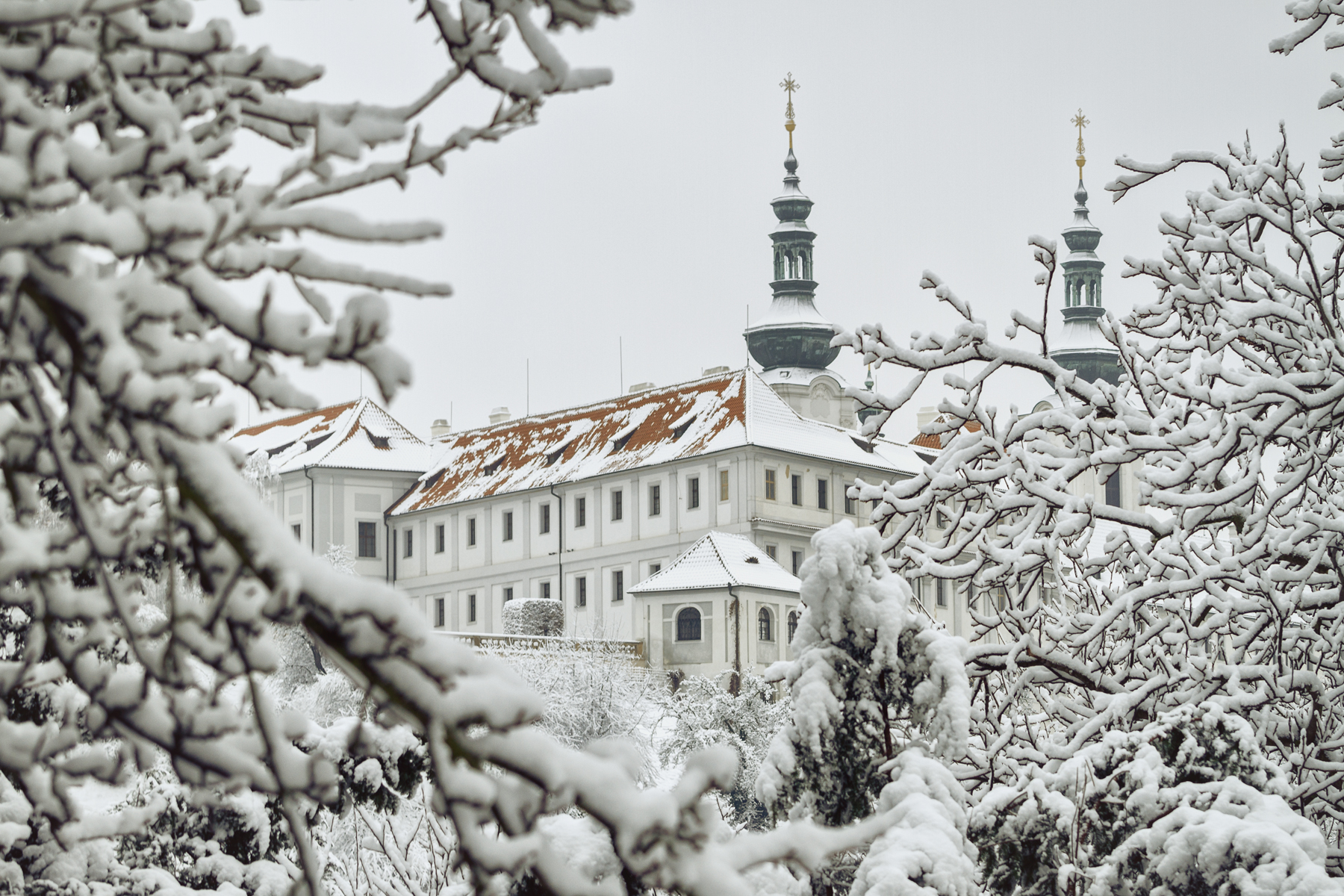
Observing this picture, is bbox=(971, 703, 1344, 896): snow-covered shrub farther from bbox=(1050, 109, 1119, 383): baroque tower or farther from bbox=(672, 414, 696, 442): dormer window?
bbox=(1050, 109, 1119, 383): baroque tower

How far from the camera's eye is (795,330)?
78.7m

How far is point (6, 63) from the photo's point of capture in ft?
7.70

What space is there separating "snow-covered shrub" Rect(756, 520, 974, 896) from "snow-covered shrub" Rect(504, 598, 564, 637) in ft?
167

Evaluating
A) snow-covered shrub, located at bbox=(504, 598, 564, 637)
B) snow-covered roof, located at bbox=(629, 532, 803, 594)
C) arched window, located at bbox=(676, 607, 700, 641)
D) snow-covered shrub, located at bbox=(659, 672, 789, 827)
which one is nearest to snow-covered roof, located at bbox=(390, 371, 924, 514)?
snow-covered roof, located at bbox=(629, 532, 803, 594)

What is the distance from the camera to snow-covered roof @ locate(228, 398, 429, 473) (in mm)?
66000

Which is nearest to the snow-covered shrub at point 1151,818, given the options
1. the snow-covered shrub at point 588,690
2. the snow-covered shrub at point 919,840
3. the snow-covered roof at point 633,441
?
the snow-covered shrub at point 919,840

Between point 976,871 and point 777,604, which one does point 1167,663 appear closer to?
point 976,871

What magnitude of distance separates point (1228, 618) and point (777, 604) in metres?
46.4

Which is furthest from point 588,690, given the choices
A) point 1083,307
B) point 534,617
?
point 1083,307

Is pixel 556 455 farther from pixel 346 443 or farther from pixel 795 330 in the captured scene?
pixel 795 330

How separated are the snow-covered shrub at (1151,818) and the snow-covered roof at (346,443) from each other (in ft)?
198

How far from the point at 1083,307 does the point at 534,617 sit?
43614mm

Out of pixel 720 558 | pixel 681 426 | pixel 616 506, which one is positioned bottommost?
pixel 720 558

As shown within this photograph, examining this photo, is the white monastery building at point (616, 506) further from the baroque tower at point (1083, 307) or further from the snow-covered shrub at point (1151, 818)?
the snow-covered shrub at point (1151, 818)
